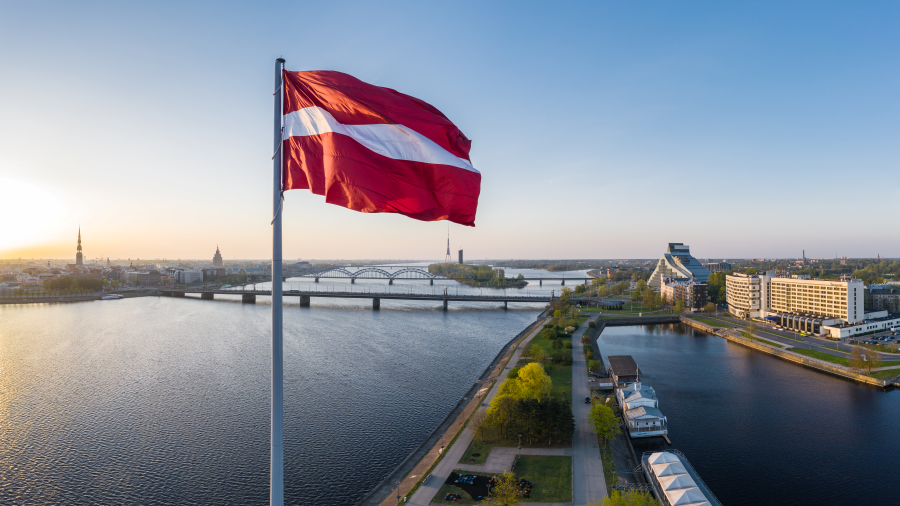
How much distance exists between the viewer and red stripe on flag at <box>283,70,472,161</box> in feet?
11.1

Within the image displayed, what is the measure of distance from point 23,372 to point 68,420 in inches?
380

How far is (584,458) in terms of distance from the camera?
1192 centimetres

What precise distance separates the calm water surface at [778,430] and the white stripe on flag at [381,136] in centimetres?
1203

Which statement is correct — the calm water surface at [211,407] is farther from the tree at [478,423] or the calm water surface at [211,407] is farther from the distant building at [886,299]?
the distant building at [886,299]

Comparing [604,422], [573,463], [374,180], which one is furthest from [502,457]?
[374,180]

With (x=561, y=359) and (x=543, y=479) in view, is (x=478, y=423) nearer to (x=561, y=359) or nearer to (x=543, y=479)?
(x=543, y=479)

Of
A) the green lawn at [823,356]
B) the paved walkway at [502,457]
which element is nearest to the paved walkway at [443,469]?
the paved walkway at [502,457]

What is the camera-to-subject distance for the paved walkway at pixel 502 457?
1123 centimetres

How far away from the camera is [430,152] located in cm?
353

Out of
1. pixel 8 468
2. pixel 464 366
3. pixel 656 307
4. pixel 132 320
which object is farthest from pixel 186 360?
pixel 656 307

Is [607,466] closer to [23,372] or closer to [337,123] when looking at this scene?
[337,123]

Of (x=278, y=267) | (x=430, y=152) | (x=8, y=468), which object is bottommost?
(x=8, y=468)

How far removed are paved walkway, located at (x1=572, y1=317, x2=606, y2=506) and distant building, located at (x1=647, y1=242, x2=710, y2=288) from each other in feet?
169

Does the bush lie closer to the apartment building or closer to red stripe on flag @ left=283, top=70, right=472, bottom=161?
red stripe on flag @ left=283, top=70, right=472, bottom=161
